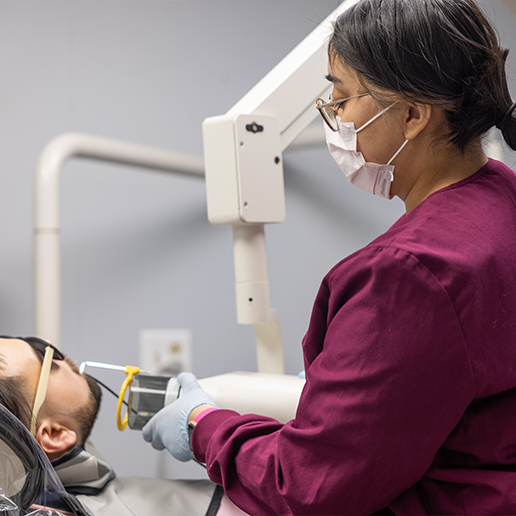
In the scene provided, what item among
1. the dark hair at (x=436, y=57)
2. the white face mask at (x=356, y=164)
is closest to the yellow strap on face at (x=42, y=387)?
the white face mask at (x=356, y=164)

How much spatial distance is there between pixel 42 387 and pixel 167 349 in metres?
0.92

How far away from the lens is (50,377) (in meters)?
1.12

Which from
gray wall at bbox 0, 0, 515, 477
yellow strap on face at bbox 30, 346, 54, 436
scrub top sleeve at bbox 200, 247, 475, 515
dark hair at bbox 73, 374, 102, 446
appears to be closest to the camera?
scrub top sleeve at bbox 200, 247, 475, 515

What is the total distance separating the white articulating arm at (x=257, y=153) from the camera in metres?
1.19

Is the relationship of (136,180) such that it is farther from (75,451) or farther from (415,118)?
(415,118)


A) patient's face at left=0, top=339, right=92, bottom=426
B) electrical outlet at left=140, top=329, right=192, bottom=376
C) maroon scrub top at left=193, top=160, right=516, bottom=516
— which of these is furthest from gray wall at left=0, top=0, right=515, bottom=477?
maroon scrub top at left=193, top=160, right=516, bottom=516

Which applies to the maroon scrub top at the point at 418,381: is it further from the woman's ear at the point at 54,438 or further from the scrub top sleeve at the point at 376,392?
the woman's ear at the point at 54,438

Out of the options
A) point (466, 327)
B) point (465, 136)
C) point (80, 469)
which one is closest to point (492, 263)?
point (466, 327)

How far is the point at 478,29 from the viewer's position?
675mm

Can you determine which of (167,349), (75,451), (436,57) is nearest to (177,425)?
(75,451)

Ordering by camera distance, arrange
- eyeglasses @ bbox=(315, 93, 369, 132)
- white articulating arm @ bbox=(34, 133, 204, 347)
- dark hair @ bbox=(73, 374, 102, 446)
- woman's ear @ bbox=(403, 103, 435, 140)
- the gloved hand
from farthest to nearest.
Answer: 1. white articulating arm @ bbox=(34, 133, 204, 347)
2. dark hair @ bbox=(73, 374, 102, 446)
3. the gloved hand
4. eyeglasses @ bbox=(315, 93, 369, 132)
5. woman's ear @ bbox=(403, 103, 435, 140)

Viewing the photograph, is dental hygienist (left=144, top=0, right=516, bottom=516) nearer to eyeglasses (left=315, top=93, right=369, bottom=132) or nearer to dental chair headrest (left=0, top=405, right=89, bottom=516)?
eyeglasses (left=315, top=93, right=369, bottom=132)

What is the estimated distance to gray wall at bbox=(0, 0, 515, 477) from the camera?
195 centimetres

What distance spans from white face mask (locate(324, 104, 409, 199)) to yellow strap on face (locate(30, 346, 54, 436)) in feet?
2.38
